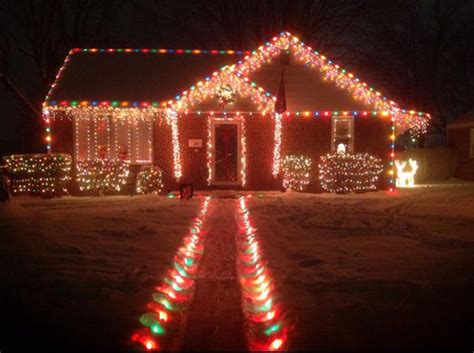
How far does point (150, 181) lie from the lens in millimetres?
15156

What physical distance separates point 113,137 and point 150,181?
2130mm

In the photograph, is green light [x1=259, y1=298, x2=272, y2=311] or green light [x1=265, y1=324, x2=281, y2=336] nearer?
green light [x1=265, y1=324, x2=281, y2=336]

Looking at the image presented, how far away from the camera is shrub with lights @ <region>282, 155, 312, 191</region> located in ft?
51.5

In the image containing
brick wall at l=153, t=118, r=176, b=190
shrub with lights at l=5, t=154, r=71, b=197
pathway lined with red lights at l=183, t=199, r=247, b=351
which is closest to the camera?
pathway lined with red lights at l=183, t=199, r=247, b=351

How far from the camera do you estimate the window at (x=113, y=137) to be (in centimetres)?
1579

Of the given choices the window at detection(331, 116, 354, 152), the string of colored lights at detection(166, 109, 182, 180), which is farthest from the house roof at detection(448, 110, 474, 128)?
the string of colored lights at detection(166, 109, 182, 180)

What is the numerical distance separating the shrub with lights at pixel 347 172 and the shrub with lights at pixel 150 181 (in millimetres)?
5390

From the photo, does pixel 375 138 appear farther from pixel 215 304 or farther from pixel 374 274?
pixel 215 304

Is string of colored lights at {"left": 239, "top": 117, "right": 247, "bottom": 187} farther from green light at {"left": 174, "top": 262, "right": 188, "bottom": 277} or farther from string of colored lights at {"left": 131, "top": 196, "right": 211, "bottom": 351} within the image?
green light at {"left": 174, "top": 262, "right": 188, "bottom": 277}

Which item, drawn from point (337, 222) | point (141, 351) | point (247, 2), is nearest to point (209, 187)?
point (337, 222)

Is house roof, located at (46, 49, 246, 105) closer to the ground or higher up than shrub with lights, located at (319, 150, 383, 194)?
higher up

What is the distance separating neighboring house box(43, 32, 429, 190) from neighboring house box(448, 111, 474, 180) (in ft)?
23.9

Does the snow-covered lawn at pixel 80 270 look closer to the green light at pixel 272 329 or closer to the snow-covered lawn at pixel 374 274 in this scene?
the green light at pixel 272 329

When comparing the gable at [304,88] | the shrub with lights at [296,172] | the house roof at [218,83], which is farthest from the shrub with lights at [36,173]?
the gable at [304,88]
